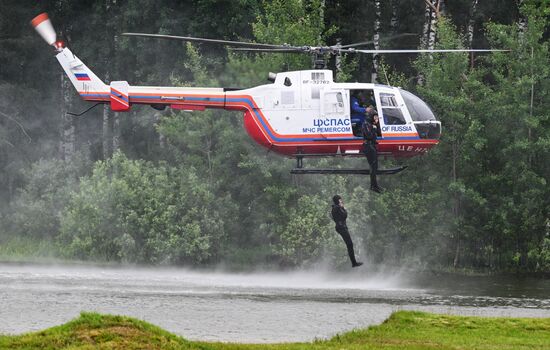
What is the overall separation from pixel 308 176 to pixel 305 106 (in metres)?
18.4

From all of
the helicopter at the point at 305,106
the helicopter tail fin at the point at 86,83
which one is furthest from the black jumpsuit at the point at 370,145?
the helicopter tail fin at the point at 86,83

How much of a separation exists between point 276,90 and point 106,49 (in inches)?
1020

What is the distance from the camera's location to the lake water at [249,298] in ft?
93.0

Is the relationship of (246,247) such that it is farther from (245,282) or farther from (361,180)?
(245,282)

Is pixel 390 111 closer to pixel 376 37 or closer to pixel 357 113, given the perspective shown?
pixel 357 113

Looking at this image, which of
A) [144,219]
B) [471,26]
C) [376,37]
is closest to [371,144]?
[144,219]

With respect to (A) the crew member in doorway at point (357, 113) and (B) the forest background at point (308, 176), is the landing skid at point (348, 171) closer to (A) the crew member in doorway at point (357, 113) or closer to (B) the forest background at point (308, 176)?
(A) the crew member in doorway at point (357, 113)

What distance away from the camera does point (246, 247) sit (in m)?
52.9

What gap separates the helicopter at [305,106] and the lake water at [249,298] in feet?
14.8

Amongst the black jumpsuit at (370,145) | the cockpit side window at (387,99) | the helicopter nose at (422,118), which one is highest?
the cockpit side window at (387,99)

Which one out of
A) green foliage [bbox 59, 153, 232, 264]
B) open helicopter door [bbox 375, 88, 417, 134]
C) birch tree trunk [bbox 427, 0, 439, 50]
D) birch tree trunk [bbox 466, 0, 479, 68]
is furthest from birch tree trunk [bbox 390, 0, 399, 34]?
open helicopter door [bbox 375, 88, 417, 134]

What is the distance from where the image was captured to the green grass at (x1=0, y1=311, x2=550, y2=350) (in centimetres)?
1978

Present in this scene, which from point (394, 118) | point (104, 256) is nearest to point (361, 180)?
point (104, 256)

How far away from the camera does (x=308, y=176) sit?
51.7m
